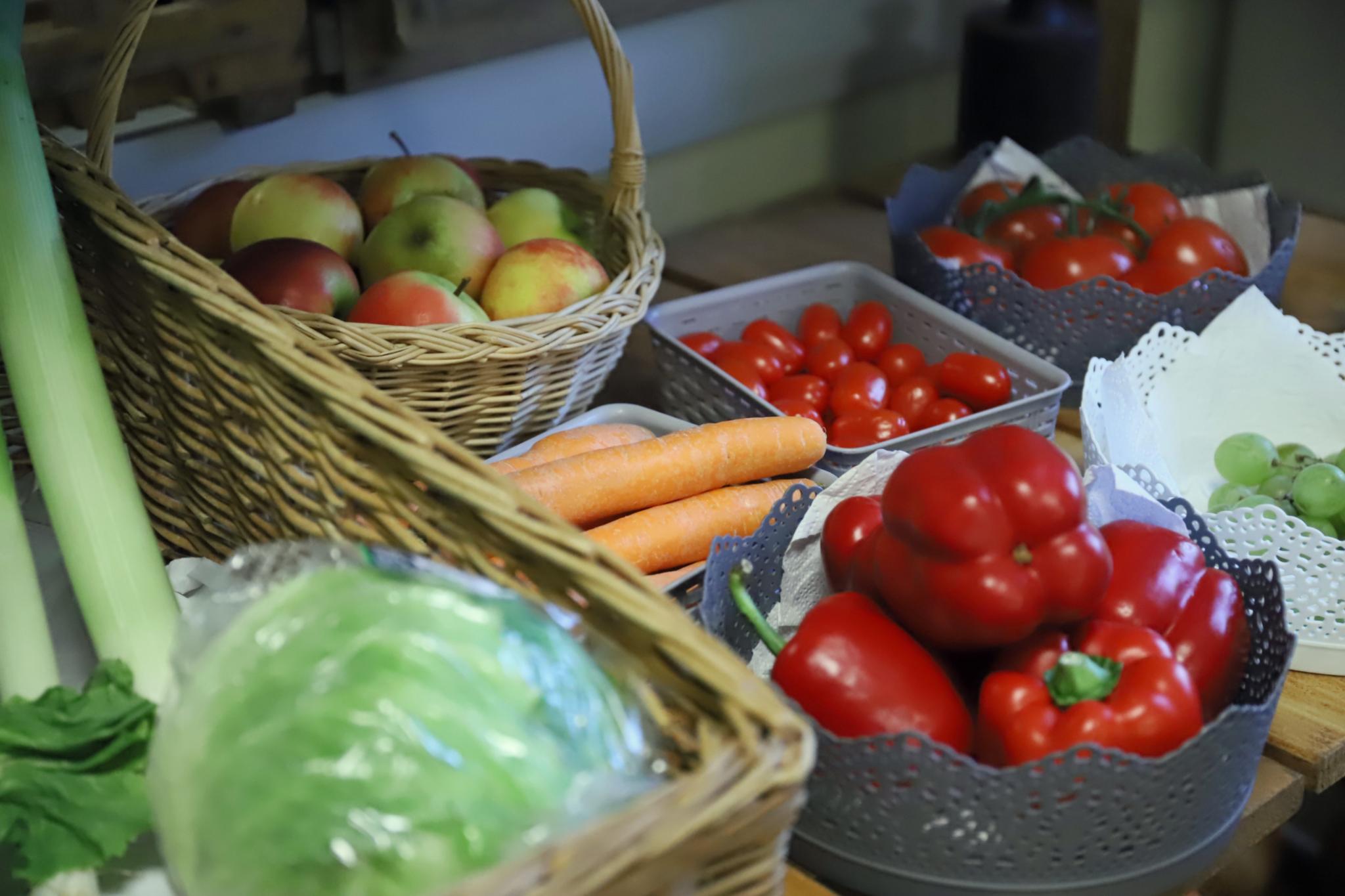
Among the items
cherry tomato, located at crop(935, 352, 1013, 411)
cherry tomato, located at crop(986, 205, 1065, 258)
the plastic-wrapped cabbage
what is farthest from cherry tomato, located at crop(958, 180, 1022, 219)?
the plastic-wrapped cabbage

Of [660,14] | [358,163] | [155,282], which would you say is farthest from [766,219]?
[155,282]

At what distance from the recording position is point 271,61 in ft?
4.46

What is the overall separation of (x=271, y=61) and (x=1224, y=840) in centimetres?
114

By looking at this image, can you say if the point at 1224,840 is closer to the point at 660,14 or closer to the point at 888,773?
the point at 888,773

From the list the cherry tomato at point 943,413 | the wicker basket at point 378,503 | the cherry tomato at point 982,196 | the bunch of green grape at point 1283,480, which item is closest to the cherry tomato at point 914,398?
the cherry tomato at point 943,413

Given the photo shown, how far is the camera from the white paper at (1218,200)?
4.57 ft

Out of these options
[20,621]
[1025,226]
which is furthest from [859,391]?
[20,621]

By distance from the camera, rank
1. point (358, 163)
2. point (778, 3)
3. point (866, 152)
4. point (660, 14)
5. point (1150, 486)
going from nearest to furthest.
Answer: point (1150, 486), point (358, 163), point (660, 14), point (778, 3), point (866, 152)

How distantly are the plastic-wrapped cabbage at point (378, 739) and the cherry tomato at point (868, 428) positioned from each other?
1.84ft

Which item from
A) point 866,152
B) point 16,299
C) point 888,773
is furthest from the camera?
point 866,152

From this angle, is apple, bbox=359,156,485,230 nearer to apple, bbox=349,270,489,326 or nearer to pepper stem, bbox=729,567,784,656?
apple, bbox=349,270,489,326

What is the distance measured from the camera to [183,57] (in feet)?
4.24

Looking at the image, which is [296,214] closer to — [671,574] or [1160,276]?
[671,574]

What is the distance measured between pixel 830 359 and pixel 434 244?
1.26 ft
